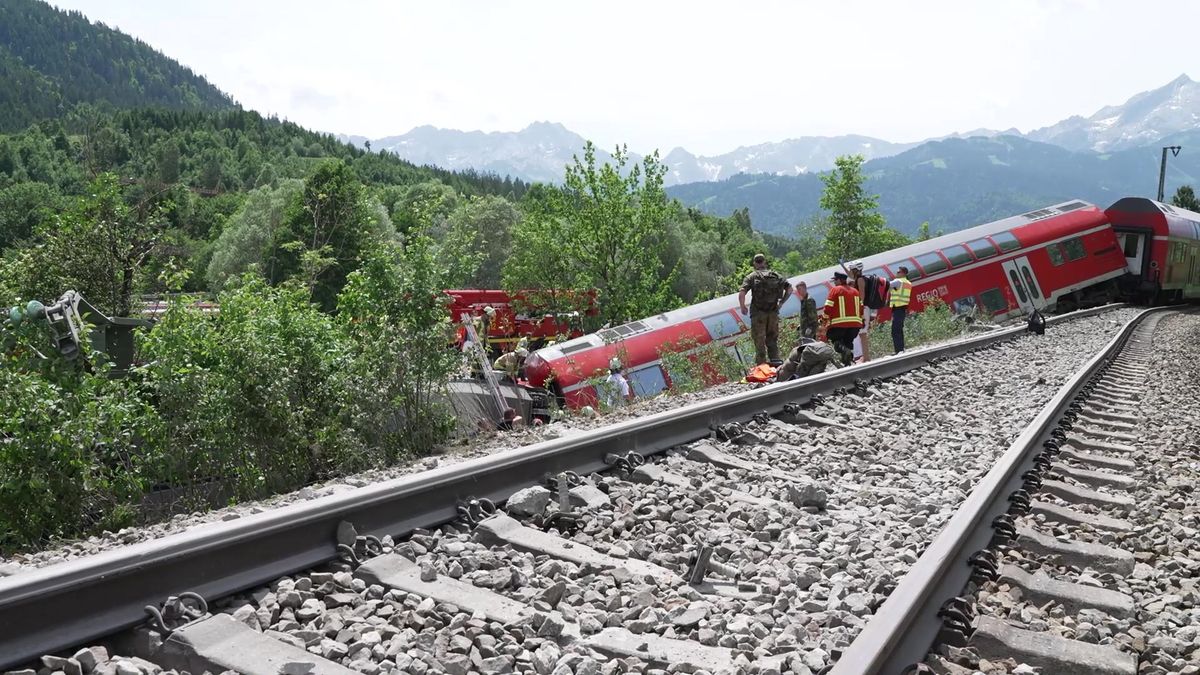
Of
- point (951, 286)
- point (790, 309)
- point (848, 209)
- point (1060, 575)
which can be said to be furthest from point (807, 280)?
point (848, 209)

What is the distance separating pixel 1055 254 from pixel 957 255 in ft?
14.6

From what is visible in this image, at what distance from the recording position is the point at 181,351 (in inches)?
289

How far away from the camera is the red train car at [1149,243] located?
2744 centimetres

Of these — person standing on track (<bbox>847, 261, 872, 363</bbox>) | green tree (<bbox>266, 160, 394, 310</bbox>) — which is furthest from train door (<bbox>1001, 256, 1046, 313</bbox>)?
green tree (<bbox>266, 160, 394, 310</bbox>)

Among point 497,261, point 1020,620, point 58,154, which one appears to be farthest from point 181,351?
point 58,154

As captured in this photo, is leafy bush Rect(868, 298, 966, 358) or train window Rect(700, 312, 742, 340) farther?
train window Rect(700, 312, 742, 340)

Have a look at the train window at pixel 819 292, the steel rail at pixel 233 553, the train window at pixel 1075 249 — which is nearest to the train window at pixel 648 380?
the train window at pixel 819 292

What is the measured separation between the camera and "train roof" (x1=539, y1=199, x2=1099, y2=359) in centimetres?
1753

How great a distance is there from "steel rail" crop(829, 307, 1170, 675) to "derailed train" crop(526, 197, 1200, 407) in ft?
35.7

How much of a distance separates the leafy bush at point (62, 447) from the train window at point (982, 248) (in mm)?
21977

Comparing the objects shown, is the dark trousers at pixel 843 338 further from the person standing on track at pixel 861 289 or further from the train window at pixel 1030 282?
the train window at pixel 1030 282

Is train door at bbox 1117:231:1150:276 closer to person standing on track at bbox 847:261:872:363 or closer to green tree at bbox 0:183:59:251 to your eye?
person standing on track at bbox 847:261:872:363

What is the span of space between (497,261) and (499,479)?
250 ft

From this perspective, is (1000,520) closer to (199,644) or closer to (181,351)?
(199,644)
